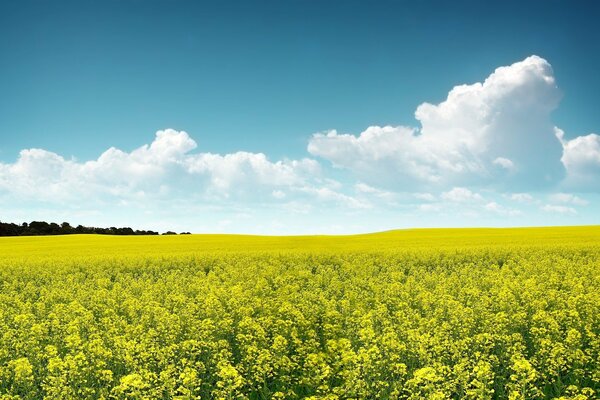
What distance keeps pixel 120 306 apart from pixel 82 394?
8.79 meters

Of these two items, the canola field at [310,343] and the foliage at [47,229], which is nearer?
the canola field at [310,343]

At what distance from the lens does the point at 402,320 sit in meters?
14.1

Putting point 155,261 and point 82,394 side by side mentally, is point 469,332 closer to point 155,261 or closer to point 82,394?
point 82,394

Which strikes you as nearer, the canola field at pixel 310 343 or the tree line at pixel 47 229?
the canola field at pixel 310 343

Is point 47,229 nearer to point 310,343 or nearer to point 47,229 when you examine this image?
point 47,229

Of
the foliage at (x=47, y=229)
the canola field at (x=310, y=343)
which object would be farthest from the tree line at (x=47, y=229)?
the canola field at (x=310, y=343)

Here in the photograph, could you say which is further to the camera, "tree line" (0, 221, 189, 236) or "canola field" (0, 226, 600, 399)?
"tree line" (0, 221, 189, 236)

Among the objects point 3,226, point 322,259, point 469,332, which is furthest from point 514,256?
point 3,226

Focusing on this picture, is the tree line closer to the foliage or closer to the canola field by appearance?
the foliage

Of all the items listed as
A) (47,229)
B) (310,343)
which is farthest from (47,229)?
(310,343)

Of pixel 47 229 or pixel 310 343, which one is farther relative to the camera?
pixel 47 229

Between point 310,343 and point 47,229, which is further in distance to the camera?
point 47,229

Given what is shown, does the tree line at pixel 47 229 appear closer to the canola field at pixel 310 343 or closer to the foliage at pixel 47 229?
the foliage at pixel 47 229

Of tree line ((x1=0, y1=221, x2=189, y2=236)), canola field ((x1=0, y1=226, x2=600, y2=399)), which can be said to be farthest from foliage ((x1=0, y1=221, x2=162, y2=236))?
canola field ((x1=0, y1=226, x2=600, y2=399))
